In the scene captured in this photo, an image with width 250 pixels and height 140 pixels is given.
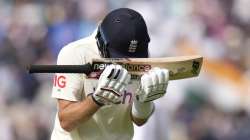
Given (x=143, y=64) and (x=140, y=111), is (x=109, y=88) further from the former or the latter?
(x=140, y=111)

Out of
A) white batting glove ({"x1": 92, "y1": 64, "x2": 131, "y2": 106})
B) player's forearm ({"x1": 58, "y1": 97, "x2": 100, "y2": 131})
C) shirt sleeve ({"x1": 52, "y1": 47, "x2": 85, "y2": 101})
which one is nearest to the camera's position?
white batting glove ({"x1": 92, "y1": 64, "x2": 131, "y2": 106})

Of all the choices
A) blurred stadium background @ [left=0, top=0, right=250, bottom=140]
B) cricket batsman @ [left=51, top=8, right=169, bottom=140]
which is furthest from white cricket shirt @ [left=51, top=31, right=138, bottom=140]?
blurred stadium background @ [left=0, top=0, right=250, bottom=140]

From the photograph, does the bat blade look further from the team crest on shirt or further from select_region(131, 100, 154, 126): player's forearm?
select_region(131, 100, 154, 126): player's forearm

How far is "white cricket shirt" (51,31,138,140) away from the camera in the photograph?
8.44 ft

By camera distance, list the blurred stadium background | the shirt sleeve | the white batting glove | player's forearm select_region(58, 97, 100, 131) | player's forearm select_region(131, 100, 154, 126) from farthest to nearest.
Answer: the blurred stadium background → player's forearm select_region(131, 100, 154, 126) → the shirt sleeve → player's forearm select_region(58, 97, 100, 131) → the white batting glove

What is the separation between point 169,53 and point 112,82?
2790 mm

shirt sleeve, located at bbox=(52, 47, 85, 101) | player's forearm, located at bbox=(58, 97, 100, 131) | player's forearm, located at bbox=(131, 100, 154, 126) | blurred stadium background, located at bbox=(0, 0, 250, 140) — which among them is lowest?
blurred stadium background, located at bbox=(0, 0, 250, 140)

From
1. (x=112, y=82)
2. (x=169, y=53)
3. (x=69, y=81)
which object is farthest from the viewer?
(x=169, y=53)

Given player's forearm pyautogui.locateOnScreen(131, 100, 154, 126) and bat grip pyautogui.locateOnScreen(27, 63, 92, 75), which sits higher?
bat grip pyautogui.locateOnScreen(27, 63, 92, 75)

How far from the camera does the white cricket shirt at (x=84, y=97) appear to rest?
2.57 metres

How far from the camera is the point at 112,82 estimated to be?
2311 millimetres

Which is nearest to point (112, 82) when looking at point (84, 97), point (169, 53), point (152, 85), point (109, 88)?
point (109, 88)

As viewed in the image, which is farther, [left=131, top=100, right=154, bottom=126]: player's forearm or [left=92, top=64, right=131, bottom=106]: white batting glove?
[left=131, top=100, right=154, bottom=126]: player's forearm

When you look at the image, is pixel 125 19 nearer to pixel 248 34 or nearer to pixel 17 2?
pixel 248 34
